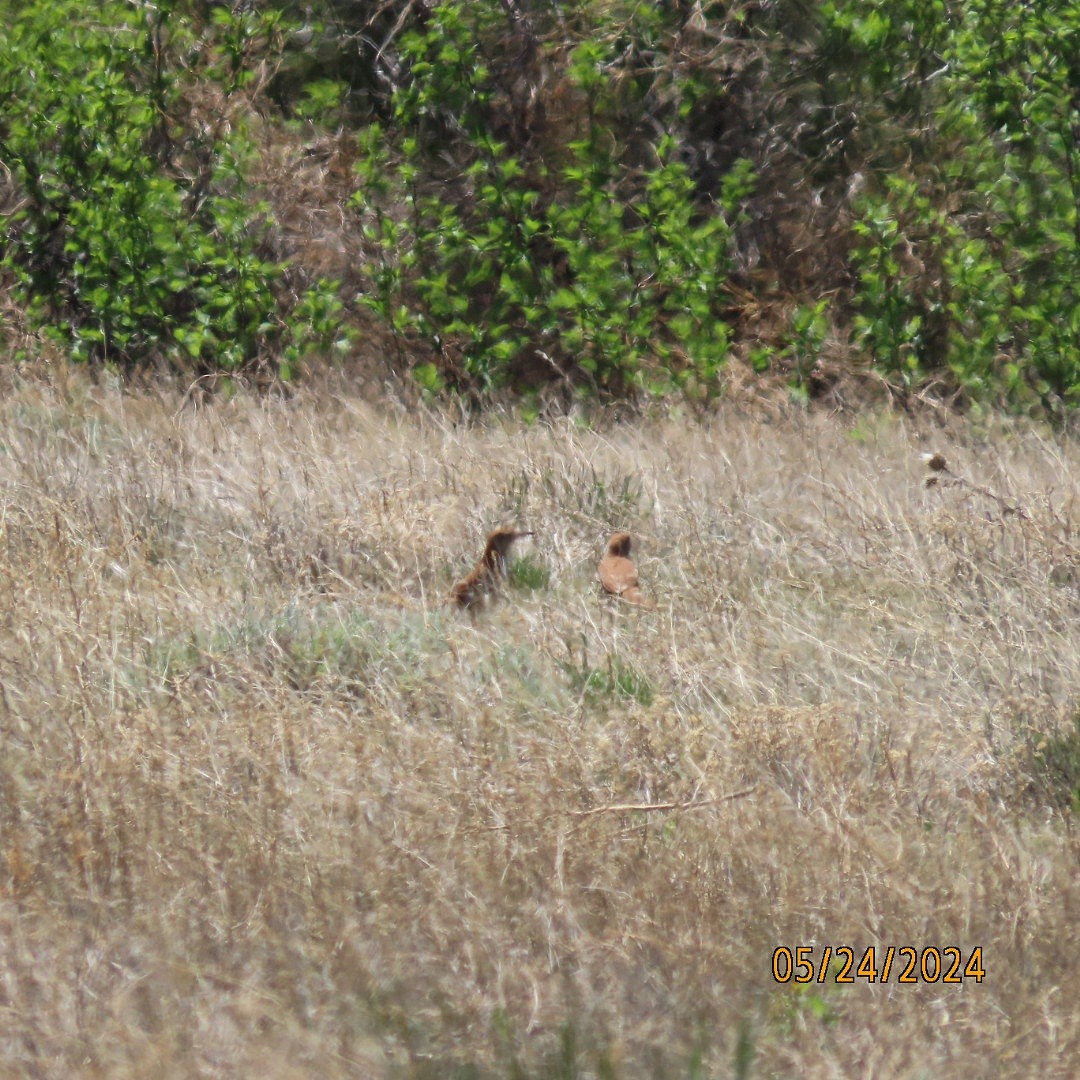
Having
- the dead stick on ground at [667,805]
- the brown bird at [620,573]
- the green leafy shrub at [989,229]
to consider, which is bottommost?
the brown bird at [620,573]

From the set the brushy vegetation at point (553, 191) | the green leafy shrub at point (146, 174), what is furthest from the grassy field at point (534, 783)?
the green leafy shrub at point (146, 174)

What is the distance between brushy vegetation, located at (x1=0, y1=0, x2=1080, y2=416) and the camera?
706cm

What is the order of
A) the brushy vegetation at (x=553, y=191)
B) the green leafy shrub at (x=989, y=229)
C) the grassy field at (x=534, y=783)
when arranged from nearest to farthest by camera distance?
1. the grassy field at (x=534, y=783)
2. the green leafy shrub at (x=989, y=229)
3. the brushy vegetation at (x=553, y=191)

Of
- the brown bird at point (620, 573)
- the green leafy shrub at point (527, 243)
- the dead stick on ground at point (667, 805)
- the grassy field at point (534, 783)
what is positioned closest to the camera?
the grassy field at point (534, 783)

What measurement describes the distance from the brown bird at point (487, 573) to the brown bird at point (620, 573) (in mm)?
296

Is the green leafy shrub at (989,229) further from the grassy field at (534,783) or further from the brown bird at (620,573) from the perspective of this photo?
the brown bird at (620,573)

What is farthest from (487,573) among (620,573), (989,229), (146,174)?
(146,174)

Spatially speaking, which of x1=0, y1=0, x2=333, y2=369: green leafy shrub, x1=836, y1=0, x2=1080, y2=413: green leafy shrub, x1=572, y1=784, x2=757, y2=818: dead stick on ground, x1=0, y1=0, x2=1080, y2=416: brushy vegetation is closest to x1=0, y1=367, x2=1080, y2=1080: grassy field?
x1=572, y1=784, x2=757, y2=818: dead stick on ground


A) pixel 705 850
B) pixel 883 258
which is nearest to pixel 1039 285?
pixel 883 258

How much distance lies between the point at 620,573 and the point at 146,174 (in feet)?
14.1

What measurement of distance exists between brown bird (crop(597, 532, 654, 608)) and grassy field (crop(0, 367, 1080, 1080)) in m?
0.07

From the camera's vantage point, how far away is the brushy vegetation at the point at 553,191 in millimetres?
7059

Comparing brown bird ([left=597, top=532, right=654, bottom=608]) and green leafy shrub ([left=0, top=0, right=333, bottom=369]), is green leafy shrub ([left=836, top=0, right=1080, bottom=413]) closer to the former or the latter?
green leafy shrub ([left=0, top=0, right=333, bottom=369])

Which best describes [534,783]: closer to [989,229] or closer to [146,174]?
[989,229]
